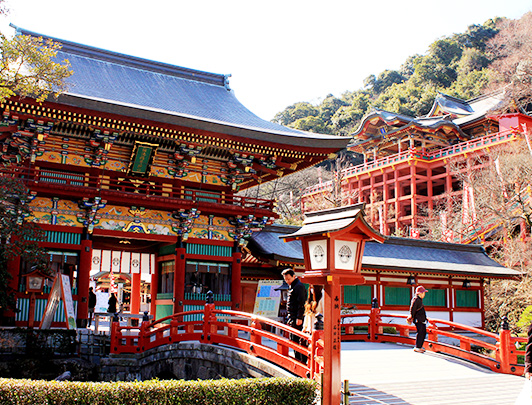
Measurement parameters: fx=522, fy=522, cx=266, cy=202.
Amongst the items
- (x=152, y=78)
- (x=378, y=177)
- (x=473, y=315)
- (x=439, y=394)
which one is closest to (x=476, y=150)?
(x=378, y=177)

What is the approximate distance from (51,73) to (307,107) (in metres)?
67.0

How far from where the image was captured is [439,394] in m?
9.52

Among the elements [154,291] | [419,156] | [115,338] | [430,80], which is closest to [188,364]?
[115,338]

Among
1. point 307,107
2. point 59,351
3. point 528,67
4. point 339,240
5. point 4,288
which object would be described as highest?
point 307,107

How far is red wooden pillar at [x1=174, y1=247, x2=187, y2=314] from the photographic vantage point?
17641 mm

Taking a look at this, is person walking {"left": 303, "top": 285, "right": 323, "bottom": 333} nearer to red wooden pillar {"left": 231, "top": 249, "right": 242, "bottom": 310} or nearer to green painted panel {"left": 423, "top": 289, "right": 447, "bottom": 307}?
red wooden pillar {"left": 231, "top": 249, "right": 242, "bottom": 310}

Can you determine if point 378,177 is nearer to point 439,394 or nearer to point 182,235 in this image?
point 182,235

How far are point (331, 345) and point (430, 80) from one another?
214 feet

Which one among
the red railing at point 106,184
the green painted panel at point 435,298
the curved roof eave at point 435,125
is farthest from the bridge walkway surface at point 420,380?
the curved roof eave at point 435,125

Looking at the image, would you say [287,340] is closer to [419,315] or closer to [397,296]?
[419,315]

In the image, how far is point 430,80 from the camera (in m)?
67.2

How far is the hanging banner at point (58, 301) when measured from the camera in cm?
1502

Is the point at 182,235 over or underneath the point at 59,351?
over

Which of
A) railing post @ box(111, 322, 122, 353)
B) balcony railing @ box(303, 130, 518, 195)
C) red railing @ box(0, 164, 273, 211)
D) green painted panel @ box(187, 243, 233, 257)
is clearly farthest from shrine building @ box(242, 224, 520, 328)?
balcony railing @ box(303, 130, 518, 195)
